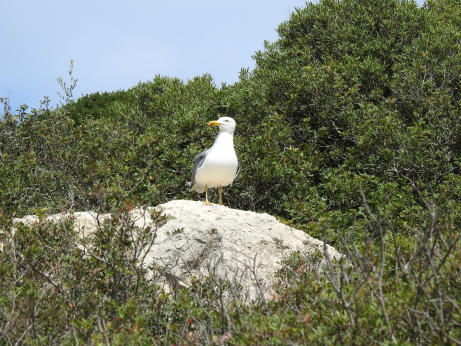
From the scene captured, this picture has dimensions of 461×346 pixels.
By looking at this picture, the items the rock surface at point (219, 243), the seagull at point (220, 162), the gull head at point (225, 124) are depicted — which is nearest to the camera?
the rock surface at point (219, 243)

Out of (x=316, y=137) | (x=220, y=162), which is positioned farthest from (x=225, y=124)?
(x=316, y=137)

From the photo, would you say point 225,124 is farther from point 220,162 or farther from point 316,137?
point 316,137

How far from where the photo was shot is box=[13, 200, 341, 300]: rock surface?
6324mm

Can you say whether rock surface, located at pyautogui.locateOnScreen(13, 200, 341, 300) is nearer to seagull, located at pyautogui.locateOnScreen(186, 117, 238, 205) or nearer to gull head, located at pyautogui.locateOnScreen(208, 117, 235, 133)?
seagull, located at pyautogui.locateOnScreen(186, 117, 238, 205)

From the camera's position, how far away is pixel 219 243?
21.4ft

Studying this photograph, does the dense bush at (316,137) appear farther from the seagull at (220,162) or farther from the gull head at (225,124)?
the gull head at (225,124)

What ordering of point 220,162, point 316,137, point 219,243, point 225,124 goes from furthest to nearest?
point 316,137 < point 225,124 < point 220,162 < point 219,243

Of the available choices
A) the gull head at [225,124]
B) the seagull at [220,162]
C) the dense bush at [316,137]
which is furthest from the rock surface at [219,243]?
the gull head at [225,124]

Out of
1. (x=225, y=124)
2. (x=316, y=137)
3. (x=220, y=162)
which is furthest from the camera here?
(x=316, y=137)

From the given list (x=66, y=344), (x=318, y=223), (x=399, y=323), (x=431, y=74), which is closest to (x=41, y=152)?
(x=318, y=223)

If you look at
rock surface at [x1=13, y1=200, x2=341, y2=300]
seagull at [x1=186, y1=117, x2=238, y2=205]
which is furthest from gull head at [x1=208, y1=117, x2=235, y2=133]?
rock surface at [x1=13, y1=200, x2=341, y2=300]

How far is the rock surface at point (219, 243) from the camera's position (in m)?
6.32

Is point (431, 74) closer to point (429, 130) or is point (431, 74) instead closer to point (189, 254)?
point (429, 130)

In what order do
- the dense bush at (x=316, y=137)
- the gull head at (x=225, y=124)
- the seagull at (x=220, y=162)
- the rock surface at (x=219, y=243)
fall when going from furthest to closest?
the dense bush at (x=316, y=137)
the gull head at (x=225, y=124)
the seagull at (x=220, y=162)
the rock surface at (x=219, y=243)
